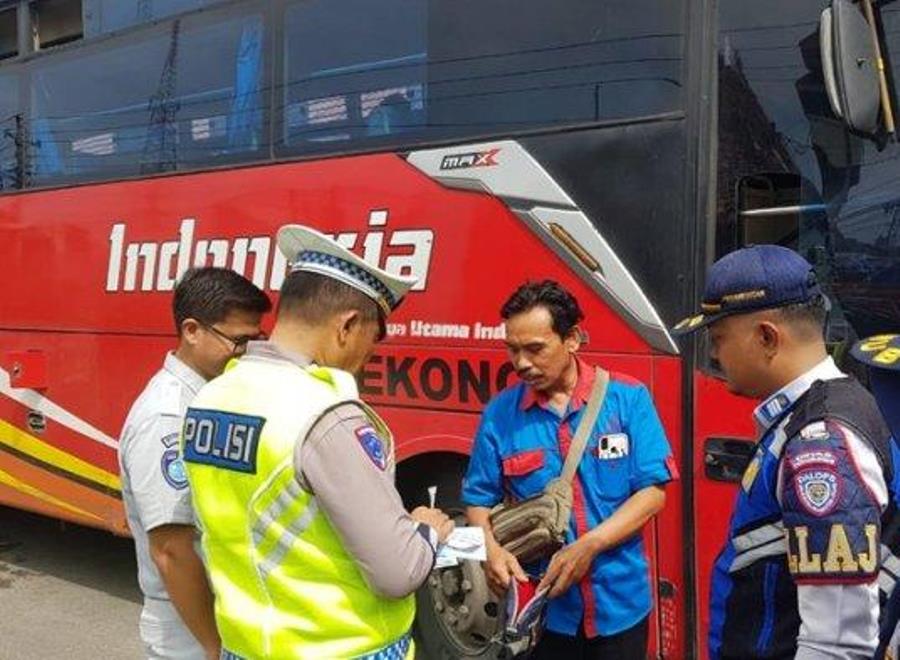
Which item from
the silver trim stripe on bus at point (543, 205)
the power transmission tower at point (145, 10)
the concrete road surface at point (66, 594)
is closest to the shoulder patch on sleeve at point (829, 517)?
the silver trim stripe on bus at point (543, 205)

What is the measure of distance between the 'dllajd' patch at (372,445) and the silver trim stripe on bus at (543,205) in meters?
1.85

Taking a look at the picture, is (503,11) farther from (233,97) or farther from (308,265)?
(308,265)

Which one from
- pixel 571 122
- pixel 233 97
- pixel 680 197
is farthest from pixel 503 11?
pixel 233 97

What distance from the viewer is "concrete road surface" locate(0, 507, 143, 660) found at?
183 inches

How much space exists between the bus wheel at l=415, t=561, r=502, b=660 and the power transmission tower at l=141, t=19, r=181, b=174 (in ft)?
8.68

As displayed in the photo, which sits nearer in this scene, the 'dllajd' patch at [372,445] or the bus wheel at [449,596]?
the 'dllajd' patch at [372,445]

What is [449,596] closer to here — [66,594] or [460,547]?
[460,547]

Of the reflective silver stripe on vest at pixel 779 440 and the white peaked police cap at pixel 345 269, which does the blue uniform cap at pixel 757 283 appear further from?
the white peaked police cap at pixel 345 269

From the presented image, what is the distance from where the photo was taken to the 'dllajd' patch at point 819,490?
1.47 m

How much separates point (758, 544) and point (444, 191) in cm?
247

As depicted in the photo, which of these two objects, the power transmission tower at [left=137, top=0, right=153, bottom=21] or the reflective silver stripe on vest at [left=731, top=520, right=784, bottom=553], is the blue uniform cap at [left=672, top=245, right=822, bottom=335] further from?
the power transmission tower at [left=137, top=0, right=153, bottom=21]

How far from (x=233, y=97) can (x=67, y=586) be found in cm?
318

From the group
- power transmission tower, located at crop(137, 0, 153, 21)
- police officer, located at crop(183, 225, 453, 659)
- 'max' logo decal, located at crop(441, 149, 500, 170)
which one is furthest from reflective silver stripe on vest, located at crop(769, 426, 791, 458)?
power transmission tower, located at crop(137, 0, 153, 21)

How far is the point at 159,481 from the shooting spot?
6.72 feet
